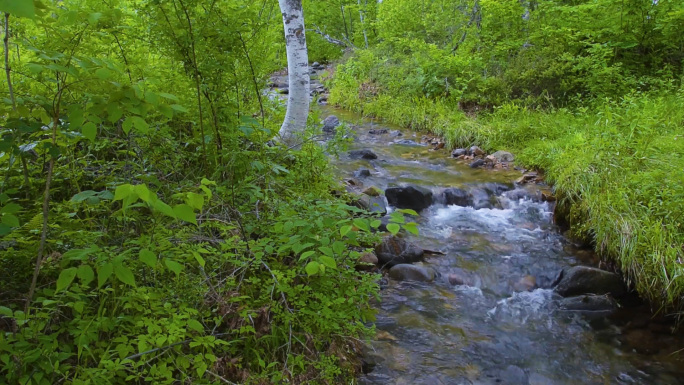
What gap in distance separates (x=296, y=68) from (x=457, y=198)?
371cm

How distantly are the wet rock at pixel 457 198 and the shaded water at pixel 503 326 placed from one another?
23.3 inches

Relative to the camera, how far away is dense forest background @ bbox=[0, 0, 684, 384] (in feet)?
6.53

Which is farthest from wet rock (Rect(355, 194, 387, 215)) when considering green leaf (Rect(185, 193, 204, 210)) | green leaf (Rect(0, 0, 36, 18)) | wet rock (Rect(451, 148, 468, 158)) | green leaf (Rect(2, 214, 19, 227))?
green leaf (Rect(0, 0, 36, 18))

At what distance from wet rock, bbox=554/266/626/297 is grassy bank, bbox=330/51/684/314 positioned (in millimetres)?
178

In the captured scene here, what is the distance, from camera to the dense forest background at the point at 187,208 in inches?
78.4

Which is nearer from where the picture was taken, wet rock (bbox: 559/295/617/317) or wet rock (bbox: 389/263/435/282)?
wet rock (bbox: 559/295/617/317)

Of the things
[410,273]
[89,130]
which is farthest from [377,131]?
[89,130]

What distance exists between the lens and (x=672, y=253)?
14.3 feet

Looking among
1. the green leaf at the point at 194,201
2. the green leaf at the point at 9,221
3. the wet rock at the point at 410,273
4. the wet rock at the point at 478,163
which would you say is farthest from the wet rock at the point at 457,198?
the green leaf at the point at 9,221

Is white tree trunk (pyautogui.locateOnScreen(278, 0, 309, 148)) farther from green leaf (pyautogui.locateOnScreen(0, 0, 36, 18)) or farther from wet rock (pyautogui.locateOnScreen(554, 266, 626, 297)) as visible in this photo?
green leaf (pyautogui.locateOnScreen(0, 0, 36, 18))

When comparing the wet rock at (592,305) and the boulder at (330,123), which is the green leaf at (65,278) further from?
the boulder at (330,123)

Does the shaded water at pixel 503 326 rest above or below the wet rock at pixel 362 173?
below

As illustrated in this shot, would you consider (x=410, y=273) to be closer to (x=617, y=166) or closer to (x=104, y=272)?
(x=617, y=166)

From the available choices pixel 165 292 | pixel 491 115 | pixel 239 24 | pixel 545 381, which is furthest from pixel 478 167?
pixel 165 292
